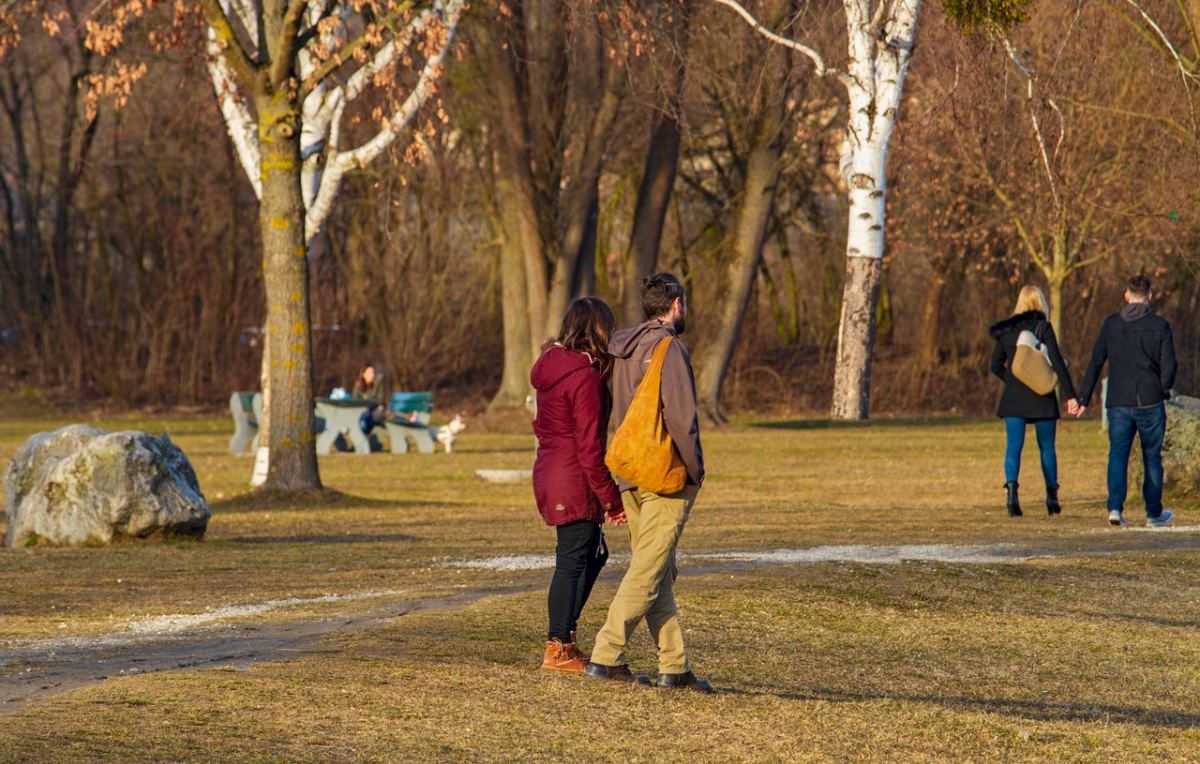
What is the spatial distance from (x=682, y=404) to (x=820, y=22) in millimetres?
27357

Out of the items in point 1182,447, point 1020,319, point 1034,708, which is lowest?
point 1034,708

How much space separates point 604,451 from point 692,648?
2243 mm

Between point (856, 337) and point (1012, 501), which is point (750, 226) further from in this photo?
point (1012, 501)

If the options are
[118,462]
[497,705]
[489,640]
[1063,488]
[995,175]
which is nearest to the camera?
[497,705]

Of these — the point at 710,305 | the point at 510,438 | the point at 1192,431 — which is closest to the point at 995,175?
the point at 710,305

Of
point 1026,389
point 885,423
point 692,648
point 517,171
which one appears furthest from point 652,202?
point 692,648

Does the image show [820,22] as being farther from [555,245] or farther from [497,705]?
[497,705]

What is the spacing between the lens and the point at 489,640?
1185 centimetres

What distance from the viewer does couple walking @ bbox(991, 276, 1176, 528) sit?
18547 millimetres

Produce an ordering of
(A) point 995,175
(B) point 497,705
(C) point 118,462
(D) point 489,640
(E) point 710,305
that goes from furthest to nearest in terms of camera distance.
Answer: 1. (E) point 710,305
2. (A) point 995,175
3. (C) point 118,462
4. (D) point 489,640
5. (B) point 497,705

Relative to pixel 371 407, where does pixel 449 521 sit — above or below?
below

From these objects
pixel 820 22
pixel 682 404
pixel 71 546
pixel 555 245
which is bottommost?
pixel 71 546

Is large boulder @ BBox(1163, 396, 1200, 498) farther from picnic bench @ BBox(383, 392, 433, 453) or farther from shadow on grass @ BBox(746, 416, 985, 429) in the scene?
shadow on grass @ BBox(746, 416, 985, 429)

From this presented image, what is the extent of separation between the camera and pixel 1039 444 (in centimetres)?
1997
